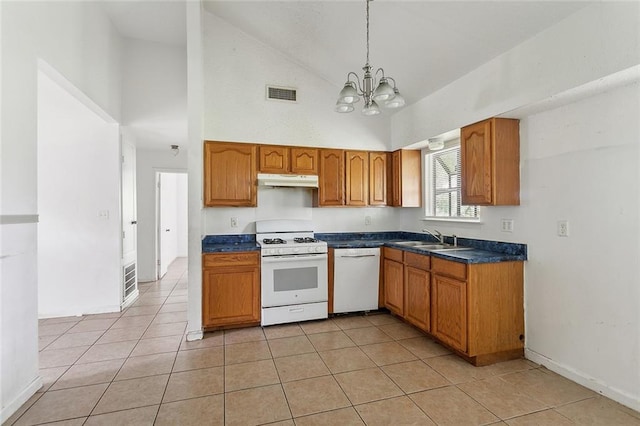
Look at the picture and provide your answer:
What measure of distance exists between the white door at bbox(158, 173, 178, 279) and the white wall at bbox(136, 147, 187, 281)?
0.19 m

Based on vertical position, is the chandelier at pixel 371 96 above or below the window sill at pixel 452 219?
above

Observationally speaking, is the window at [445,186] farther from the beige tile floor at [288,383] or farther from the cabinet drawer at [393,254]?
the beige tile floor at [288,383]

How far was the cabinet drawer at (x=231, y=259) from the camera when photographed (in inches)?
130

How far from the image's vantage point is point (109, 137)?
4039mm

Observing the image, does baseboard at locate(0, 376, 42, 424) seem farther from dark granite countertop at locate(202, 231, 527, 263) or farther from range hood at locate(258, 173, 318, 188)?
range hood at locate(258, 173, 318, 188)

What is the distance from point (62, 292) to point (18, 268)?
87.8 inches

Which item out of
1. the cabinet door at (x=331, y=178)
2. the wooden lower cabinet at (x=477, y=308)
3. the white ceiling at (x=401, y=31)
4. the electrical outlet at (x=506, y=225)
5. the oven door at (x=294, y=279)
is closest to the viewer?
the white ceiling at (x=401, y=31)

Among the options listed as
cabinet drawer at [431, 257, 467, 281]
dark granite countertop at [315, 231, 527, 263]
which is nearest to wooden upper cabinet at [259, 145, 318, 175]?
dark granite countertop at [315, 231, 527, 263]

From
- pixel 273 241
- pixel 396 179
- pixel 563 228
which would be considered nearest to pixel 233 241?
pixel 273 241

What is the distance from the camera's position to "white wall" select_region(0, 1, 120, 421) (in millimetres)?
1997

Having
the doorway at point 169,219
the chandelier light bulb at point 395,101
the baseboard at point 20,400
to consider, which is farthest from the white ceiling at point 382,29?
the baseboard at point 20,400

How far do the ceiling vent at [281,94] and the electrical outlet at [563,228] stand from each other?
3251mm

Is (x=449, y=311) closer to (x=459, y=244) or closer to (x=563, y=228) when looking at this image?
(x=459, y=244)

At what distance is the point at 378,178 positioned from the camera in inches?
172
